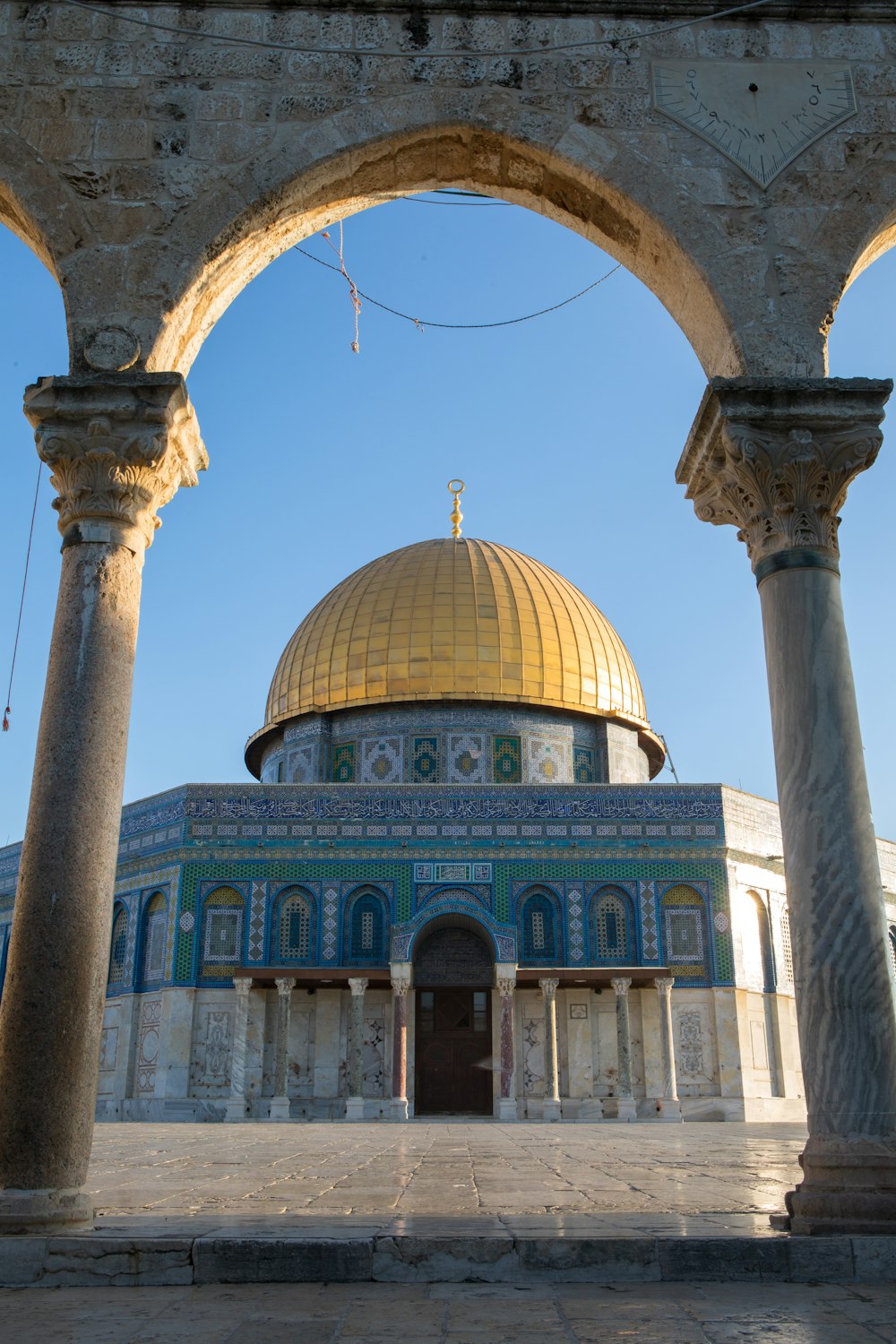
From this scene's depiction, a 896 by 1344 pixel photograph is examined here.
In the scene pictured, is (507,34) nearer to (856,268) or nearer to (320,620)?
(856,268)

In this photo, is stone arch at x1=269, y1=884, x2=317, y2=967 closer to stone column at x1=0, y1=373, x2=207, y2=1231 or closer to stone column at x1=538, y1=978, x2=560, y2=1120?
stone column at x1=538, y1=978, x2=560, y2=1120

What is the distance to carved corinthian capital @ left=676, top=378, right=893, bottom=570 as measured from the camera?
16.3 ft

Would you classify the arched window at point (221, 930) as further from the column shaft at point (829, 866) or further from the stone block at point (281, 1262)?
the stone block at point (281, 1262)

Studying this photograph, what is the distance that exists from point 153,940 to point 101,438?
16299 mm

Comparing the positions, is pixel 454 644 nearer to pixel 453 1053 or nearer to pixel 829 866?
pixel 453 1053

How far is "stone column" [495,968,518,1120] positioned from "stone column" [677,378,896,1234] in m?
13.9

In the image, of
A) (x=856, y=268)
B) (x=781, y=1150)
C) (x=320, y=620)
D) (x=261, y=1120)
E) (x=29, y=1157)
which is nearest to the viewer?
(x=29, y=1157)

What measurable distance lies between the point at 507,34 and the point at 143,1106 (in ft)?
55.3

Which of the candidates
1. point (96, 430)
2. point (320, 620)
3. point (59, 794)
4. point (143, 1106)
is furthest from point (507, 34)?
point (320, 620)

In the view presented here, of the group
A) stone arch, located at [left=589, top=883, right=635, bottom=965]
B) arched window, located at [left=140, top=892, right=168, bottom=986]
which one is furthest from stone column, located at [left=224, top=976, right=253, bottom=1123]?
stone arch, located at [left=589, top=883, right=635, bottom=965]

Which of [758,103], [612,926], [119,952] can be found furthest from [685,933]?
[758,103]

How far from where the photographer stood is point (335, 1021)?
1906 centimetres

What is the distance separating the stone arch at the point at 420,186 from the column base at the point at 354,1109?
14698mm

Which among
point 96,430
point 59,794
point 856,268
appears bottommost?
point 59,794
